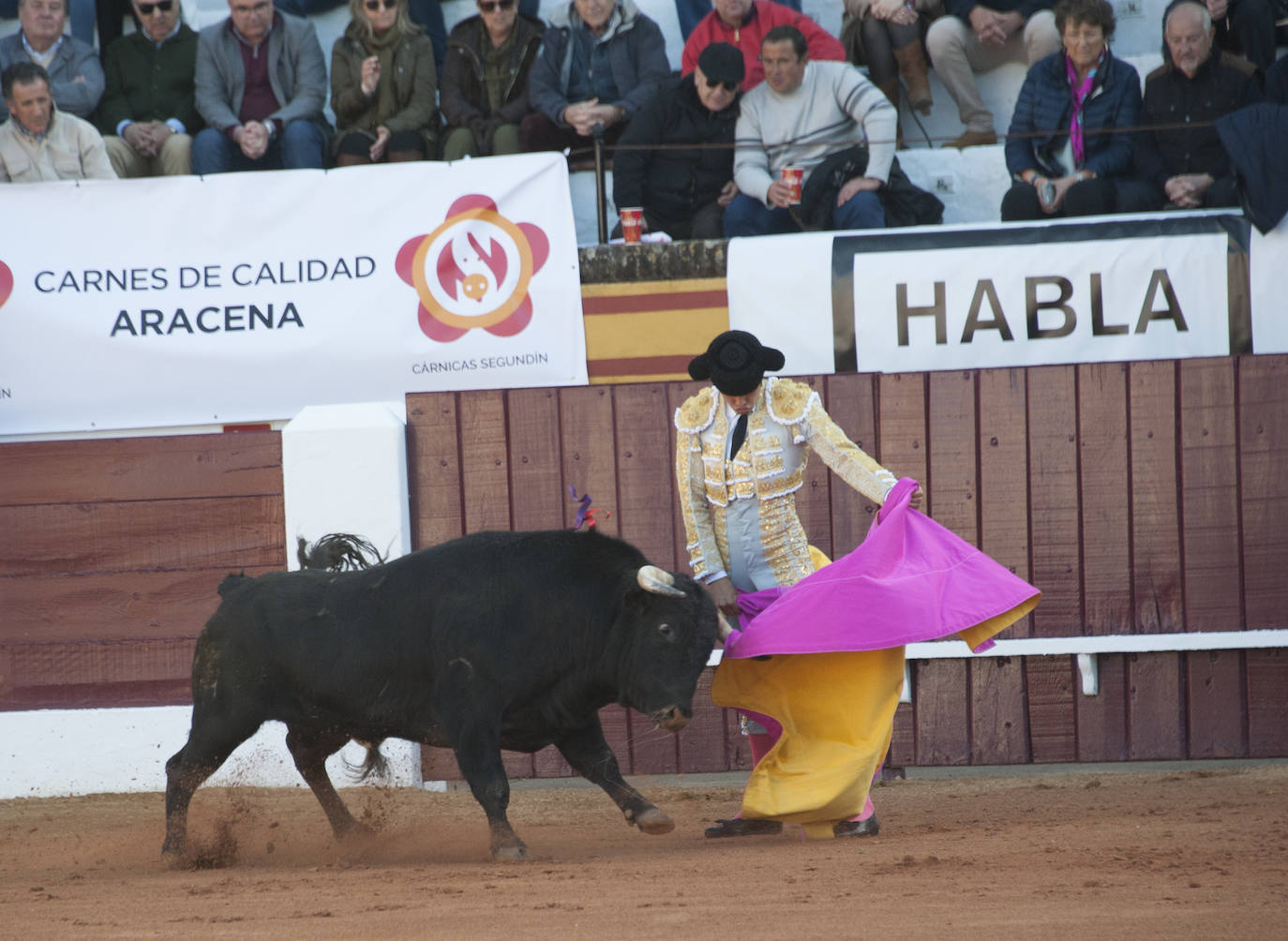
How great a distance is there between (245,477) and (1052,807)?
347 centimetres

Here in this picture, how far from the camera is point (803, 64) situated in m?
7.15

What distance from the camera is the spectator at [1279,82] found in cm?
671

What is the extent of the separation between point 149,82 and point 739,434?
15.4ft

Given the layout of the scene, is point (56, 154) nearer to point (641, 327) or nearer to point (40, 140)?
point (40, 140)

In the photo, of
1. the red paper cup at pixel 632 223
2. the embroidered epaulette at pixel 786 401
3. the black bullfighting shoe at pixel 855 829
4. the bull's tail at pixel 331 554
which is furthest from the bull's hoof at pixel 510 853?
the red paper cup at pixel 632 223

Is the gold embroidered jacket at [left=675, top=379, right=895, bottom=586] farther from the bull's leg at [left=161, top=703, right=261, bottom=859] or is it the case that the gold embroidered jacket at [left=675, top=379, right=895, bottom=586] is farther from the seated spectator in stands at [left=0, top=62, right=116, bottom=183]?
the seated spectator in stands at [left=0, top=62, right=116, bottom=183]

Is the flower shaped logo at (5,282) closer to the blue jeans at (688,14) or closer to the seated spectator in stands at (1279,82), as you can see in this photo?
the blue jeans at (688,14)

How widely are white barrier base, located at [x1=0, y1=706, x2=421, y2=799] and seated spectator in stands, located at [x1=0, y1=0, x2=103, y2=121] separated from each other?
322cm

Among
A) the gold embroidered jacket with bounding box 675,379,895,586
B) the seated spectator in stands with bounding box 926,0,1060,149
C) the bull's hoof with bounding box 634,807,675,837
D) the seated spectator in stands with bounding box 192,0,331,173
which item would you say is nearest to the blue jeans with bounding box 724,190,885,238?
the seated spectator in stands with bounding box 926,0,1060,149

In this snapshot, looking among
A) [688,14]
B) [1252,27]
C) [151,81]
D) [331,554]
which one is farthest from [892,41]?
[331,554]

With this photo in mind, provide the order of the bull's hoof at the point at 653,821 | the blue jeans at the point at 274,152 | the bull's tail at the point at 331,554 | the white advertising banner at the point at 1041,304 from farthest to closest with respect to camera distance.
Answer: the blue jeans at the point at 274,152, the white advertising banner at the point at 1041,304, the bull's tail at the point at 331,554, the bull's hoof at the point at 653,821

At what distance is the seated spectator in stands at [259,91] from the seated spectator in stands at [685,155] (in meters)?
1.62

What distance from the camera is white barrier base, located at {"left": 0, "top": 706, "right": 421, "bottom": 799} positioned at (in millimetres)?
6344

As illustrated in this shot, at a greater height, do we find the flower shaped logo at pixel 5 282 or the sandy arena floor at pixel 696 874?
the flower shaped logo at pixel 5 282
